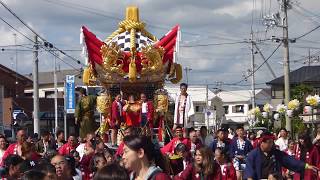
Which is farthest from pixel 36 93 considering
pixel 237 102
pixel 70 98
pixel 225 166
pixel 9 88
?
pixel 237 102

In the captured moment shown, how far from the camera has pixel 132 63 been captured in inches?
651

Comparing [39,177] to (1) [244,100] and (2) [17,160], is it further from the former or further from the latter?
(1) [244,100]

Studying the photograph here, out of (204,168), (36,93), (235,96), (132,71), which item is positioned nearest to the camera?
(204,168)

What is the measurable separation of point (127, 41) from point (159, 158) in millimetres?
11469

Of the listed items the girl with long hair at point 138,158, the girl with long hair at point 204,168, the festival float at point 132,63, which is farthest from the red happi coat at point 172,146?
the girl with long hair at point 138,158

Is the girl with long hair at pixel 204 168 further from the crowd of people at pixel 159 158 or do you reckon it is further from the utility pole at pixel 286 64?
the utility pole at pixel 286 64

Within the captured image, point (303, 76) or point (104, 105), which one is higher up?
point (303, 76)

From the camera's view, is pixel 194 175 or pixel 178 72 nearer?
pixel 194 175

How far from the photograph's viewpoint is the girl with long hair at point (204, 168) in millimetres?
9633

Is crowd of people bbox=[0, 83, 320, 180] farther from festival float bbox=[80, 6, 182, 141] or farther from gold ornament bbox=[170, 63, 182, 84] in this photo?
gold ornament bbox=[170, 63, 182, 84]

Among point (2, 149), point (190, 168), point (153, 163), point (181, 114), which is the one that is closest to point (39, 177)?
point (153, 163)

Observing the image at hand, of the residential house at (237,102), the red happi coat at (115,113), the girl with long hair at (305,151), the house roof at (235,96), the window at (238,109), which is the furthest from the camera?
the house roof at (235,96)

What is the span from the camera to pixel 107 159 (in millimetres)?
10109

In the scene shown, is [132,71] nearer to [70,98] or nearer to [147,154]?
[147,154]
